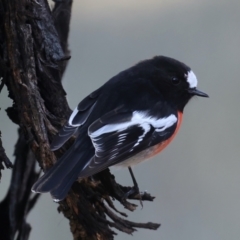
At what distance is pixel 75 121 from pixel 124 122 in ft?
0.65

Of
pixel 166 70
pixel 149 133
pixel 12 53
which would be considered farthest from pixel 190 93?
pixel 12 53

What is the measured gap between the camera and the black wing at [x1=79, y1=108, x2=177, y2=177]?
1.83 meters

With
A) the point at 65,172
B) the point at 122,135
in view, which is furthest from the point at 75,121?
the point at 65,172

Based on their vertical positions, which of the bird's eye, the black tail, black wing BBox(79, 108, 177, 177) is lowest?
the black tail

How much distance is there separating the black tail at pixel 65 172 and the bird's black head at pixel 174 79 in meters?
0.67

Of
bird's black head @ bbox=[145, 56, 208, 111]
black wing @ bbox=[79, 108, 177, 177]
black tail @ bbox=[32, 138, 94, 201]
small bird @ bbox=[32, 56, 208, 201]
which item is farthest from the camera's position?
bird's black head @ bbox=[145, 56, 208, 111]

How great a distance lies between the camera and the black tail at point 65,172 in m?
1.57

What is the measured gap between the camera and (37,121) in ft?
5.58

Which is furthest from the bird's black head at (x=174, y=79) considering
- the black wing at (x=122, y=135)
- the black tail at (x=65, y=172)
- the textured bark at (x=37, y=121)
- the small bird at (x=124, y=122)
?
the black tail at (x=65, y=172)

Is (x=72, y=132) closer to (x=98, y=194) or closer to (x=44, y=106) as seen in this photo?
(x=44, y=106)

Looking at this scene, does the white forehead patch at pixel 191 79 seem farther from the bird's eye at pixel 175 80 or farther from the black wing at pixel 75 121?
the black wing at pixel 75 121

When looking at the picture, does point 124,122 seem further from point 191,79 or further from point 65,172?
point 191,79

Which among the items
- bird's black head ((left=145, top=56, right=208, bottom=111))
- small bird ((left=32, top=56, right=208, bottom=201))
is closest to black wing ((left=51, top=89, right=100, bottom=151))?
small bird ((left=32, top=56, right=208, bottom=201))

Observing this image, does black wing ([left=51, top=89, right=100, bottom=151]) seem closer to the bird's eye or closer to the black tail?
the black tail
